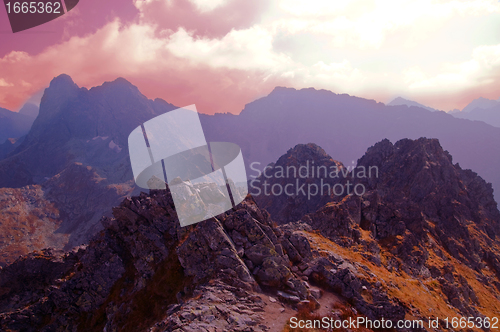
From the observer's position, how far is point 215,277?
25125mm

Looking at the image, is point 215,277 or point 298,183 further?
point 298,183

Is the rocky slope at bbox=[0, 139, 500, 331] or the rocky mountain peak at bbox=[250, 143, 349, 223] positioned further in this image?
the rocky mountain peak at bbox=[250, 143, 349, 223]

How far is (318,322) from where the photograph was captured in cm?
2248

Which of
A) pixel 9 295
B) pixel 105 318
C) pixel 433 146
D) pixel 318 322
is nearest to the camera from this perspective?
pixel 318 322

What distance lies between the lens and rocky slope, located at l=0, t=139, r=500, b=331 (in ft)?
79.5

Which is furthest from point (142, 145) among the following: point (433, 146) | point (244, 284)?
point (433, 146)

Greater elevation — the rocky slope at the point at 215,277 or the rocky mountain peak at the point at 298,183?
the rocky slope at the point at 215,277

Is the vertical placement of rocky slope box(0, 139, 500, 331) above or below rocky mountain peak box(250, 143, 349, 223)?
above

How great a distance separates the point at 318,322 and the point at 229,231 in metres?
13.8

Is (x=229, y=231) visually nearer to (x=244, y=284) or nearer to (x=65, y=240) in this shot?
(x=244, y=284)

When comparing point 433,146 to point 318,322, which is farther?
point 433,146

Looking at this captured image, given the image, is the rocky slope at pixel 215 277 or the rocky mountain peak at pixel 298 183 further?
the rocky mountain peak at pixel 298 183

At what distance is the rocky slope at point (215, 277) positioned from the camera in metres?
24.2

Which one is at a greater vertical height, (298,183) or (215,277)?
(215,277)
